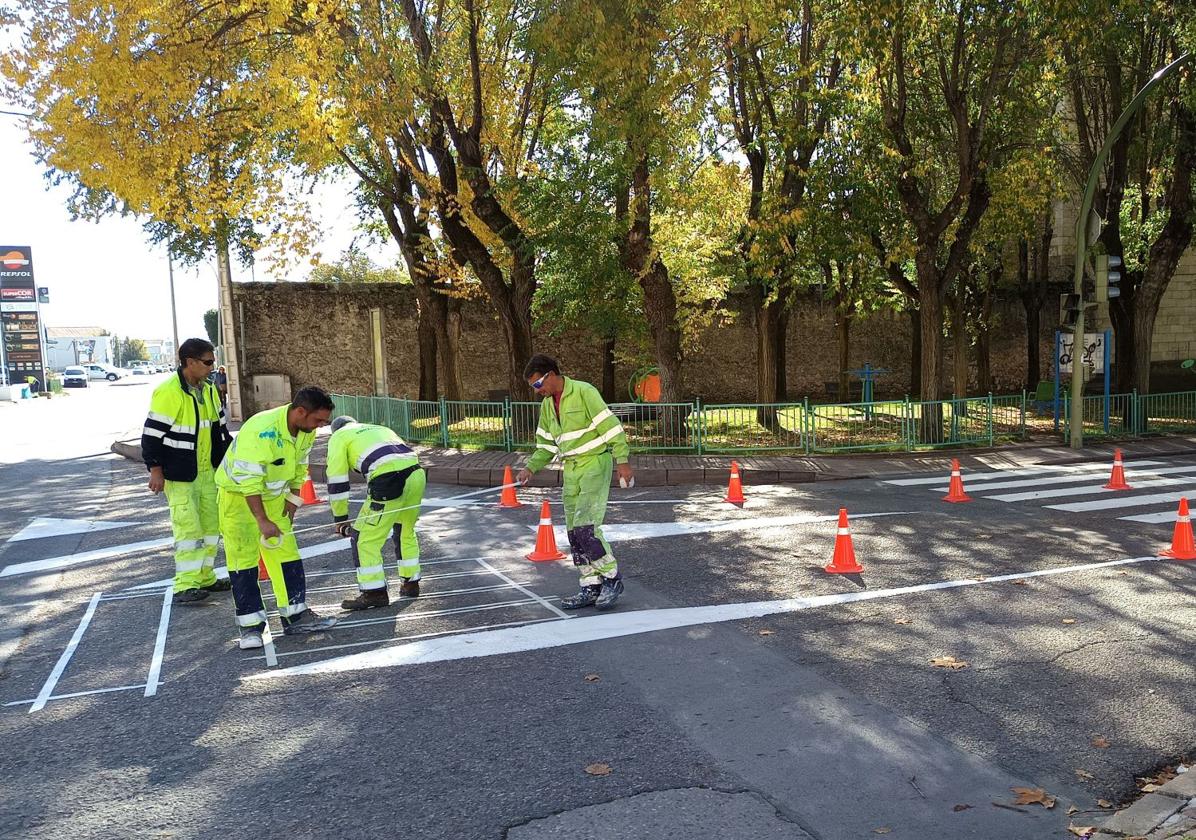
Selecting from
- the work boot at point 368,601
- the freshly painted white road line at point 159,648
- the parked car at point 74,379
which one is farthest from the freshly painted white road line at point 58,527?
the parked car at point 74,379

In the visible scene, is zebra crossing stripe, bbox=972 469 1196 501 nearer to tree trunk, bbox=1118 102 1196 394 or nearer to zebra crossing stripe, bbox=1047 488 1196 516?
zebra crossing stripe, bbox=1047 488 1196 516

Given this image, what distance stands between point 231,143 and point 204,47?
3.34 meters

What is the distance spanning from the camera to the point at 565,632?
20.8 feet

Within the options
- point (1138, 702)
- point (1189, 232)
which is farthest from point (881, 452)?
point (1138, 702)

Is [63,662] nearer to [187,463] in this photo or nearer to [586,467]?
[187,463]

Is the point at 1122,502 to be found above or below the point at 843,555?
below

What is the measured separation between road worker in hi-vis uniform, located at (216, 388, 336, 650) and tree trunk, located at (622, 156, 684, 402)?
10437mm

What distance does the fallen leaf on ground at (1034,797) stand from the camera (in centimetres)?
389

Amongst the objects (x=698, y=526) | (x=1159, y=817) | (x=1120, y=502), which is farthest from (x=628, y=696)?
(x=1120, y=502)

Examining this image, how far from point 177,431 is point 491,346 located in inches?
902

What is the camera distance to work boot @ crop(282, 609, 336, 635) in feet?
20.8

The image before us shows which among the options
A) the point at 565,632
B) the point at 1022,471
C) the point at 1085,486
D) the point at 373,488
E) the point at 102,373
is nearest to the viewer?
the point at 565,632

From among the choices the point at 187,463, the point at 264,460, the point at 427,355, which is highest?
the point at 427,355

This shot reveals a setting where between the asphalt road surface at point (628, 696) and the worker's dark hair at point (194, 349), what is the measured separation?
6.28 feet
